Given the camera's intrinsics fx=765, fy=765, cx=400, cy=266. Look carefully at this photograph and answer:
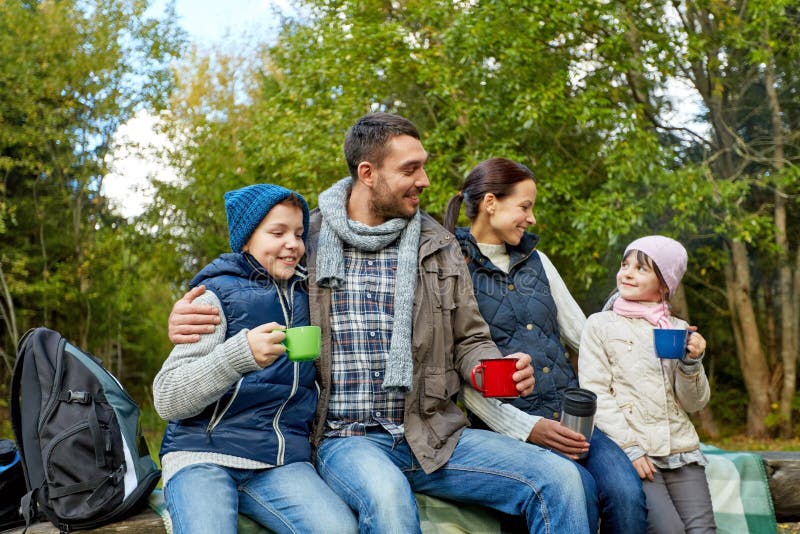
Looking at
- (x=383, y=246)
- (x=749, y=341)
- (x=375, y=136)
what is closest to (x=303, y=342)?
(x=383, y=246)

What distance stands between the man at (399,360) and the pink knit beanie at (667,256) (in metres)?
0.72

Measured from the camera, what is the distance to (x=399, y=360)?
2727 millimetres

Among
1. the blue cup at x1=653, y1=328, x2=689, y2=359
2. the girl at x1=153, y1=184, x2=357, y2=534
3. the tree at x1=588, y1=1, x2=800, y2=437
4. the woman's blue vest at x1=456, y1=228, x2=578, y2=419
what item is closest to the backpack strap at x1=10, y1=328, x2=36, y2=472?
the girl at x1=153, y1=184, x2=357, y2=534

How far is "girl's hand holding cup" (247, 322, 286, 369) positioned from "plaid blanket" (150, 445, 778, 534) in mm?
832

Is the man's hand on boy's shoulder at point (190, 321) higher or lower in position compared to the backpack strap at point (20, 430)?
higher

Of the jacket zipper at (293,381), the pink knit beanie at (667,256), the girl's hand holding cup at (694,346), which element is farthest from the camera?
the pink knit beanie at (667,256)

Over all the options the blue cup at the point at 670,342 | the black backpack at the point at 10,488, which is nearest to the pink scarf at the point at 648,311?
the blue cup at the point at 670,342

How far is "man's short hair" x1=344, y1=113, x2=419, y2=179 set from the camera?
10.2ft

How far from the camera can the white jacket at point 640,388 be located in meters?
2.86

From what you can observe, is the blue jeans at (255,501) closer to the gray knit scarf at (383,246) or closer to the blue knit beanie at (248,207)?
the gray knit scarf at (383,246)

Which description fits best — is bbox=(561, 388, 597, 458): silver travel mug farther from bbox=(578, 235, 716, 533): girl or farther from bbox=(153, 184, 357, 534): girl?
bbox=(153, 184, 357, 534): girl

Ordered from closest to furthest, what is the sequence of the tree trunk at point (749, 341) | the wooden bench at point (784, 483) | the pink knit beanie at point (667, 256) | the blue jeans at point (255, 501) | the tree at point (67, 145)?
the blue jeans at point (255, 501) < the pink knit beanie at point (667, 256) < the wooden bench at point (784, 483) < the tree trunk at point (749, 341) < the tree at point (67, 145)

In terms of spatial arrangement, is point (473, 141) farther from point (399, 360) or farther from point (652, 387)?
point (399, 360)

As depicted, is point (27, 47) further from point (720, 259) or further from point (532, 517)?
Result: point (532, 517)
